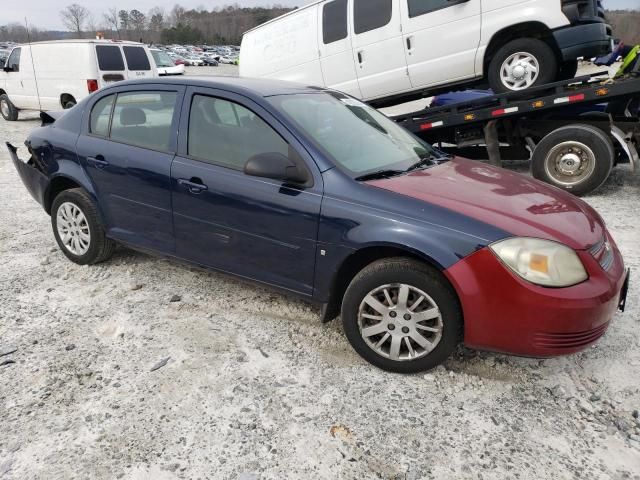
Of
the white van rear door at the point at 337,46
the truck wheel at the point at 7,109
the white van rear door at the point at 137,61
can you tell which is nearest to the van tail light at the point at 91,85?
the white van rear door at the point at 137,61

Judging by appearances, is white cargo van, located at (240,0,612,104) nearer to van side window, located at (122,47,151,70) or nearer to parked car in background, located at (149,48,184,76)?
van side window, located at (122,47,151,70)

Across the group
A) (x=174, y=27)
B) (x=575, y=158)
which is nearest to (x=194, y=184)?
(x=575, y=158)

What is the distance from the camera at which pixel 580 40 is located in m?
6.05

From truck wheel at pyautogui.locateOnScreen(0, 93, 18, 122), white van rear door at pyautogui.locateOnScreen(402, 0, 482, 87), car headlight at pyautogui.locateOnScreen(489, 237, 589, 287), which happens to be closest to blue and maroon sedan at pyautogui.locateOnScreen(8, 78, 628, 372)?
car headlight at pyautogui.locateOnScreen(489, 237, 589, 287)

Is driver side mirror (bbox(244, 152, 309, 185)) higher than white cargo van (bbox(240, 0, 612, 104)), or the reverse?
white cargo van (bbox(240, 0, 612, 104))

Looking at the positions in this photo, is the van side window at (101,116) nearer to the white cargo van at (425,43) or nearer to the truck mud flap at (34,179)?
the truck mud flap at (34,179)

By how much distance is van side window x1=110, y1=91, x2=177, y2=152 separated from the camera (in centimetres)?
346

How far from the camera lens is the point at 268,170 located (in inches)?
111

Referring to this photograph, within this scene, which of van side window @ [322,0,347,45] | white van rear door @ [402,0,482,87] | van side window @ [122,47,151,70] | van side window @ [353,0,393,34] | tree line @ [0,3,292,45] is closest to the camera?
white van rear door @ [402,0,482,87]

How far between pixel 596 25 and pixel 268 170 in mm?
5347

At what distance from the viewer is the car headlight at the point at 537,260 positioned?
96.7 inches

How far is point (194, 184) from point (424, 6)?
4.94m

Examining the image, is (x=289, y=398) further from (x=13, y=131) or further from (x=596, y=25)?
(x=13, y=131)

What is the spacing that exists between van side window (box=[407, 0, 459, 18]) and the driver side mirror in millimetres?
4826
